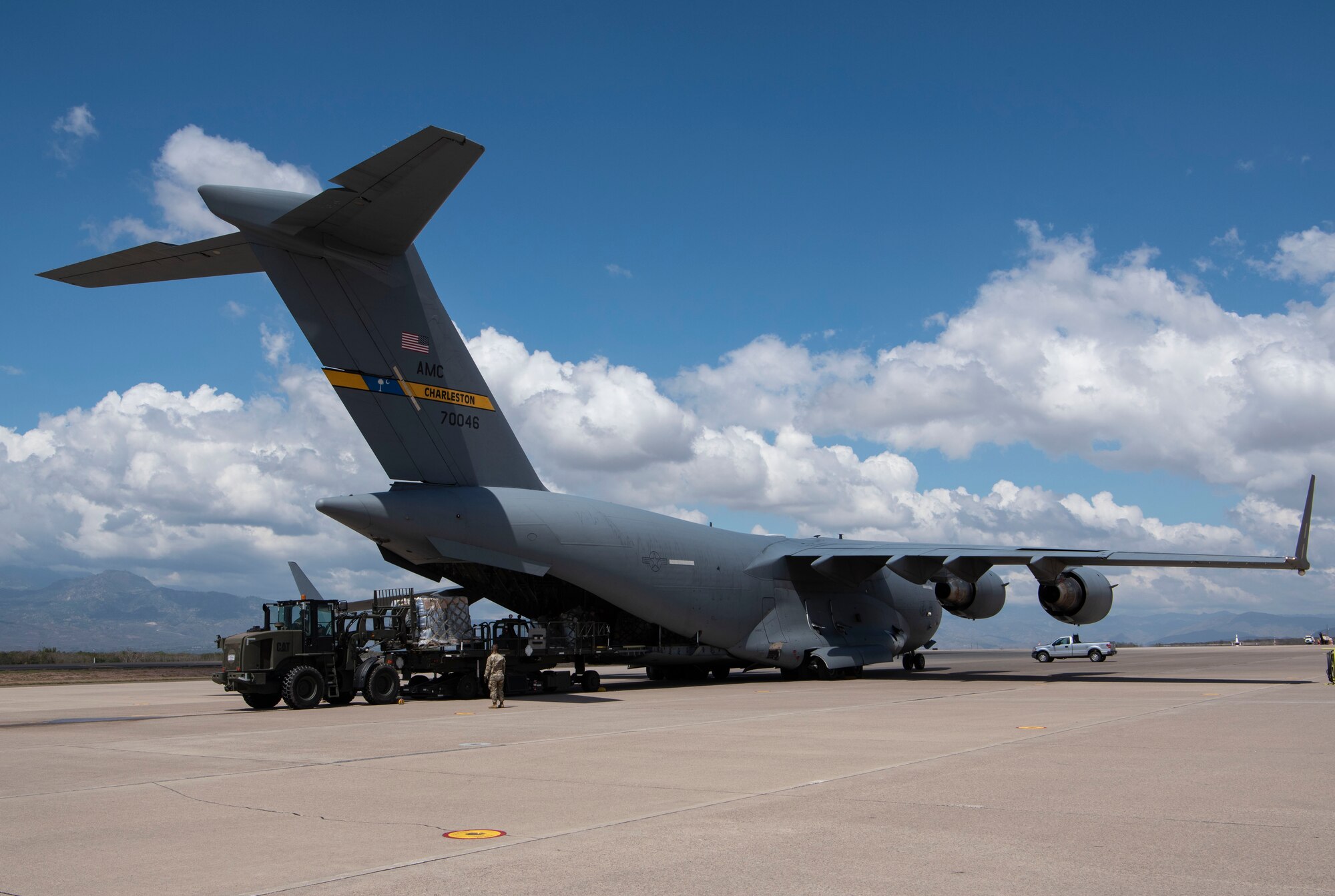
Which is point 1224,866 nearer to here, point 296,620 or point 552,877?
point 552,877

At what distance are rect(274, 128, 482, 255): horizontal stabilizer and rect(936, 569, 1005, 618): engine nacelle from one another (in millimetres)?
18211

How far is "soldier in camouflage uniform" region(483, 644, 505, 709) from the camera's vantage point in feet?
57.5

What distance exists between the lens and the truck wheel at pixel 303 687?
17953 mm

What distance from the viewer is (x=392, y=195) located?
16.1m

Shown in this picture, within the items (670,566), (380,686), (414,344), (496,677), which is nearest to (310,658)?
(380,686)

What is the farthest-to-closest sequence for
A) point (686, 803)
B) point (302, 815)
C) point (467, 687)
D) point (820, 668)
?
point (820, 668) < point (467, 687) < point (686, 803) < point (302, 815)

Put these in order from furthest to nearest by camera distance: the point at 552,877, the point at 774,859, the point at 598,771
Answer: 1. the point at 598,771
2. the point at 774,859
3. the point at 552,877

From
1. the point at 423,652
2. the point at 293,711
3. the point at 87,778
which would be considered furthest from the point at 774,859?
the point at 423,652

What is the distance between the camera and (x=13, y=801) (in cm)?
811

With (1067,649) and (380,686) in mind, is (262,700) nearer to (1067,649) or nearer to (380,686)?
(380,686)

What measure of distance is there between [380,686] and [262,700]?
2038 millimetres

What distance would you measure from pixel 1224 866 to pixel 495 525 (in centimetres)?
1577

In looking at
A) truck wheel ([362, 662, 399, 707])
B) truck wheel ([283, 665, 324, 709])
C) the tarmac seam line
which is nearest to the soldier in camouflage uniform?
truck wheel ([362, 662, 399, 707])

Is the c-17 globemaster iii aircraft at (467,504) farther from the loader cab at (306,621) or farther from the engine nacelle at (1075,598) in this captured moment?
the loader cab at (306,621)
